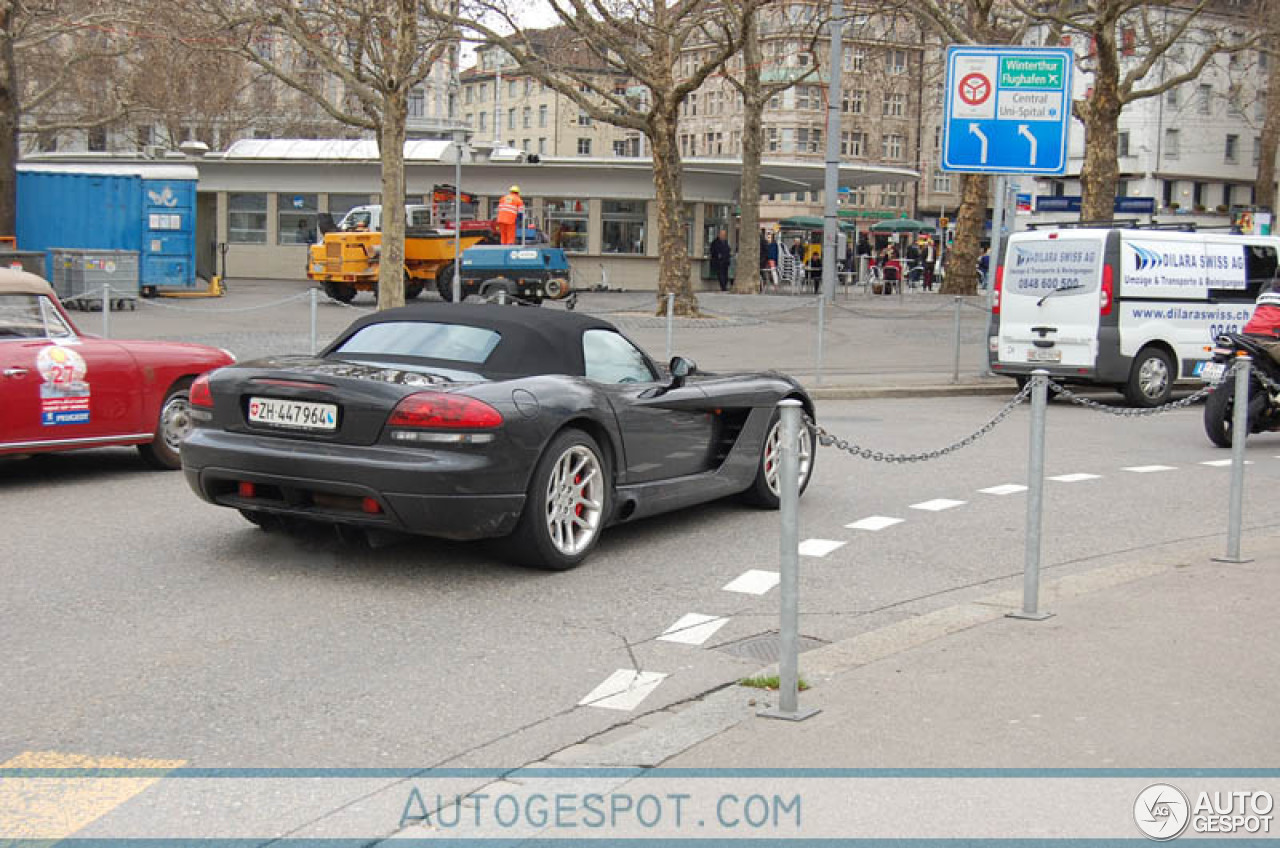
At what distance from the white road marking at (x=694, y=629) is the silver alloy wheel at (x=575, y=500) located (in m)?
0.95

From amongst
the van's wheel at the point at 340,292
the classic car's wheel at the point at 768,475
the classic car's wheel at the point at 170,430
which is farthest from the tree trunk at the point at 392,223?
the classic car's wheel at the point at 768,475

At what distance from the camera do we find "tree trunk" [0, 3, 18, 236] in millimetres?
28688

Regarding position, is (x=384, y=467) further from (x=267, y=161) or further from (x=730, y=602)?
(x=267, y=161)

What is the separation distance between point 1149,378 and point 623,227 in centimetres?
2775

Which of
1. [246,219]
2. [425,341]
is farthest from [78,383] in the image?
[246,219]

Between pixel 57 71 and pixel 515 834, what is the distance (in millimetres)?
43614

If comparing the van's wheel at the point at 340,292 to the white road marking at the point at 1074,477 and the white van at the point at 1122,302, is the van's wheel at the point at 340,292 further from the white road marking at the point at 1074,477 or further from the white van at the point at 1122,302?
the white road marking at the point at 1074,477

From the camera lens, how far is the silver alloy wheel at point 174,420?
10.1 m

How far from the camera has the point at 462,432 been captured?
6.76m

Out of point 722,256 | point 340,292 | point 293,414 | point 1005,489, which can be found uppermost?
point 722,256

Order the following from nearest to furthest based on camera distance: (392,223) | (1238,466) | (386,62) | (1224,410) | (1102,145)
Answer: (1238,466), (1224,410), (386,62), (392,223), (1102,145)

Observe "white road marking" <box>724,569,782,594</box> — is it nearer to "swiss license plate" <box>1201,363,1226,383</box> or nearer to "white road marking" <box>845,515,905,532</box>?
"white road marking" <box>845,515,905,532</box>

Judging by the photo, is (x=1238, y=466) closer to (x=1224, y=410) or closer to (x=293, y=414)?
(x=293, y=414)

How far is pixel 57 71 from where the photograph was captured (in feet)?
140
